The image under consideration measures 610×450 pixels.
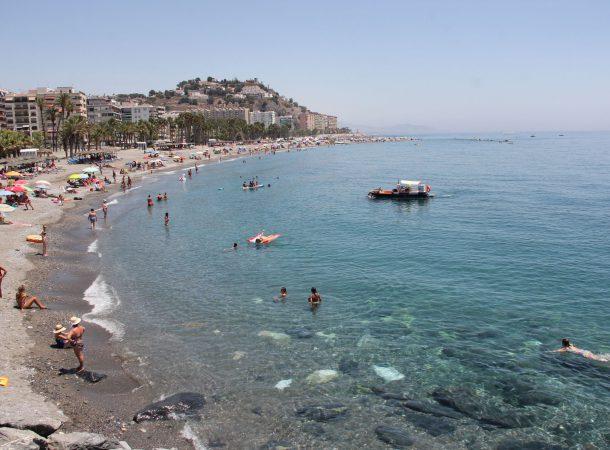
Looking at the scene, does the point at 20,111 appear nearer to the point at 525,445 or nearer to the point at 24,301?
the point at 24,301

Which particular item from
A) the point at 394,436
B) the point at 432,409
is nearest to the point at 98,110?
the point at 432,409

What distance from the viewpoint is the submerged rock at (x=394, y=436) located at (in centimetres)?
1378

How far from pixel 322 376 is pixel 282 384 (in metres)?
1.45

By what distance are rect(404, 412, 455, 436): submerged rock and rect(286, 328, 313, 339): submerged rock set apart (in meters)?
6.59

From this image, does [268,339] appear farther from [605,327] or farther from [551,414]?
[605,327]

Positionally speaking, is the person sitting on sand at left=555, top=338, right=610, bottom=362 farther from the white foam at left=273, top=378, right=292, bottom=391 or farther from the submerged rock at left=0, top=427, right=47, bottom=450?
the submerged rock at left=0, top=427, right=47, bottom=450

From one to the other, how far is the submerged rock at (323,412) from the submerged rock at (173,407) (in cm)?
318

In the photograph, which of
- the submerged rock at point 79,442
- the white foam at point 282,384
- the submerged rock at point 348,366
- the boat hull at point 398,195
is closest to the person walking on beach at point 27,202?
the boat hull at point 398,195

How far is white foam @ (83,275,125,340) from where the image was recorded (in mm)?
21875

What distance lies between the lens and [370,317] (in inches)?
914

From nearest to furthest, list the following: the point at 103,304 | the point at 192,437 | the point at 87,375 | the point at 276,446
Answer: the point at 276,446 → the point at 192,437 → the point at 87,375 → the point at 103,304

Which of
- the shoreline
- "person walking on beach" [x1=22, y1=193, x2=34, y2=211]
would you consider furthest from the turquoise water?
"person walking on beach" [x1=22, y1=193, x2=34, y2=211]

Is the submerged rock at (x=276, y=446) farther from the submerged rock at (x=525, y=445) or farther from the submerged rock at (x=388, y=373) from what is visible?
→ the submerged rock at (x=525, y=445)

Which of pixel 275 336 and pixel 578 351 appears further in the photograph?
pixel 275 336
